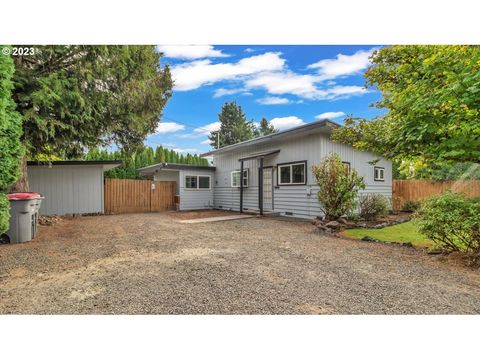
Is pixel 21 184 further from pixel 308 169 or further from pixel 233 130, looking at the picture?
pixel 308 169

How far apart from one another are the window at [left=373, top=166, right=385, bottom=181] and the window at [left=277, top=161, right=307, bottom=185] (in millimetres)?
3340

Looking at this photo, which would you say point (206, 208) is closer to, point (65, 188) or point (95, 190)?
point (95, 190)

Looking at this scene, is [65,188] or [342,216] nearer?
[342,216]

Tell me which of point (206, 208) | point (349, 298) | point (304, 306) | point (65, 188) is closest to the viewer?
point (304, 306)

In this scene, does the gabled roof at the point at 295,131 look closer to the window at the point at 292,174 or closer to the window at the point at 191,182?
the window at the point at 292,174

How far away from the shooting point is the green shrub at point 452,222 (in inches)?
126

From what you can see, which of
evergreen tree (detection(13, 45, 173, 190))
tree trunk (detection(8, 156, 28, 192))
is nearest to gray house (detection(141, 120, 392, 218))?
evergreen tree (detection(13, 45, 173, 190))

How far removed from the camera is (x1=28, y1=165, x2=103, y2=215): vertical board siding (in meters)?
9.23

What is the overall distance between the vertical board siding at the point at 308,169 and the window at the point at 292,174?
0.14 metres

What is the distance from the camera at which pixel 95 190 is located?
10172 millimetres

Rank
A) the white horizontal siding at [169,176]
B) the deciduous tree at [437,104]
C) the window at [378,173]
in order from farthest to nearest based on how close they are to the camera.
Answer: the white horizontal siding at [169,176]
the window at [378,173]
the deciduous tree at [437,104]

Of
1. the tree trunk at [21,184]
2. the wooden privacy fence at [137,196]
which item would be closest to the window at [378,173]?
the wooden privacy fence at [137,196]
